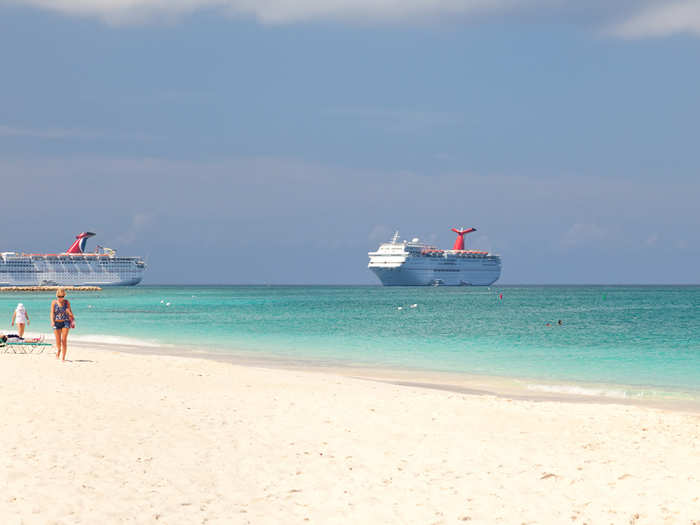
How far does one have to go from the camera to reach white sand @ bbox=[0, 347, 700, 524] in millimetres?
7496

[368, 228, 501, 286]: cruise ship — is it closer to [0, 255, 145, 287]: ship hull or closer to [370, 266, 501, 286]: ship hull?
[370, 266, 501, 286]: ship hull

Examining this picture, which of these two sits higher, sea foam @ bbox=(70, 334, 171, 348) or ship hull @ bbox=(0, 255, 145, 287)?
ship hull @ bbox=(0, 255, 145, 287)

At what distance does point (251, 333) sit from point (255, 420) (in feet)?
101

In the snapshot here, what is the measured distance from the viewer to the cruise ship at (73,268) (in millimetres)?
168875

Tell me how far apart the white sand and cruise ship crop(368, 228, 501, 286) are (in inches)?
6114

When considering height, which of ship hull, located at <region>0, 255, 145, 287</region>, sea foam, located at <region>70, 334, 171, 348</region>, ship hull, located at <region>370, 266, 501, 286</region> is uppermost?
ship hull, located at <region>370, 266, 501, 286</region>

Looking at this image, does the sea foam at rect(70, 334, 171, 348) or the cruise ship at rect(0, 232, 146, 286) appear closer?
the sea foam at rect(70, 334, 171, 348)

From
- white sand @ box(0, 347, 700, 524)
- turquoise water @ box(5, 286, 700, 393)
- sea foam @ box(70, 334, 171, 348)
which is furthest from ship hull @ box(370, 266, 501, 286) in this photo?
white sand @ box(0, 347, 700, 524)

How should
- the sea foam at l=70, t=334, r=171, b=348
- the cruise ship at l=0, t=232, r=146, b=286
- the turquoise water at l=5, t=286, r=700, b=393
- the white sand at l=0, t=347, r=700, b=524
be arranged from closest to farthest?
the white sand at l=0, t=347, r=700, b=524, the turquoise water at l=5, t=286, r=700, b=393, the sea foam at l=70, t=334, r=171, b=348, the cruise ship at l=0, t=232, r=146, b=286

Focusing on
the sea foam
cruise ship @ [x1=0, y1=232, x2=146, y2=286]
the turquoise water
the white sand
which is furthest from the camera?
cruise ship @ [x1=0, y1=232, x2=146, y2=286]

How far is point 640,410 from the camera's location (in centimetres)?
1531

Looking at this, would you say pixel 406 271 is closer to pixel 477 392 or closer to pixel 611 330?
pixel 611 330

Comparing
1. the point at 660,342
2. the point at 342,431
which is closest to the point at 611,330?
the point at 660,342

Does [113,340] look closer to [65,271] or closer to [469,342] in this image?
[469,342]
